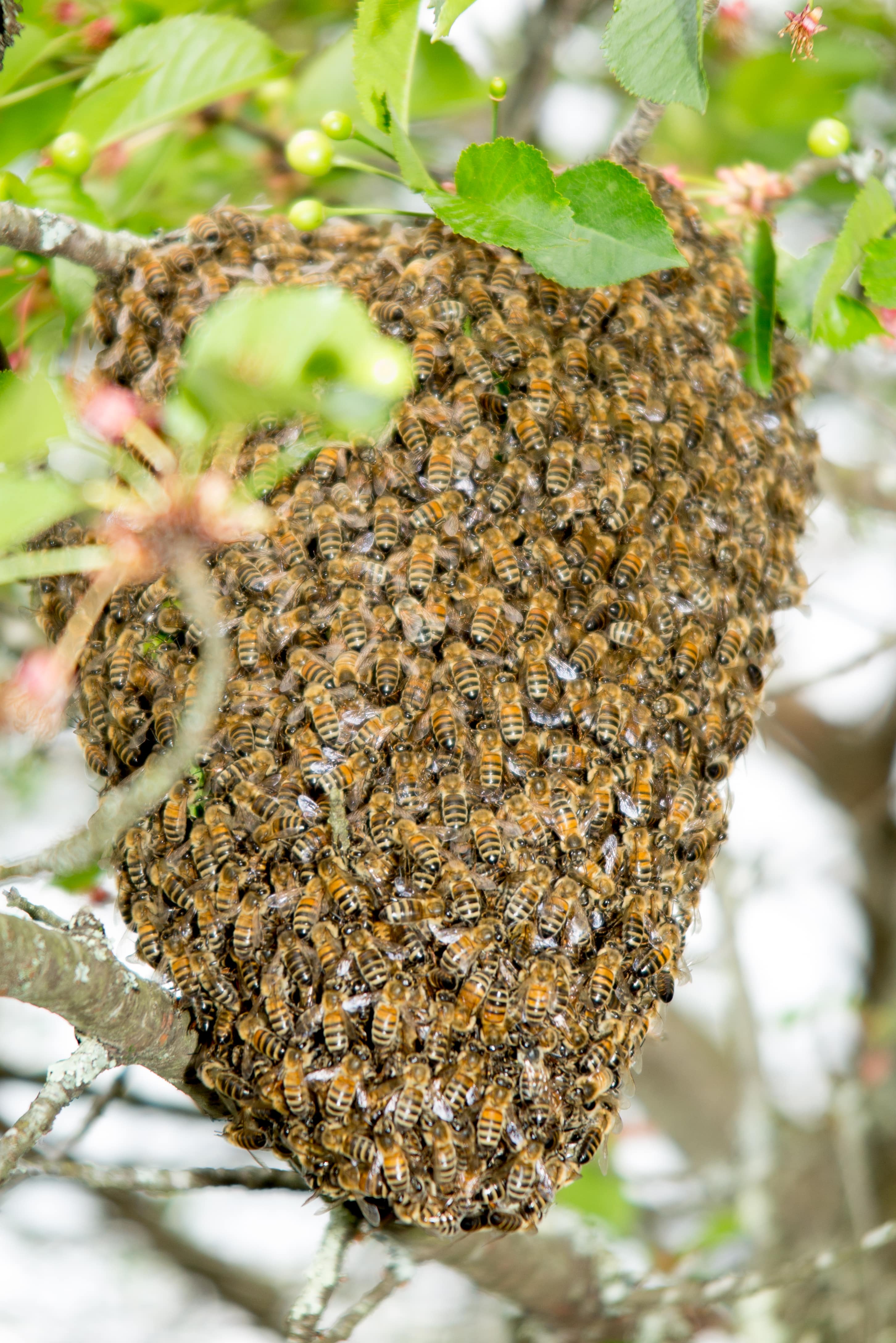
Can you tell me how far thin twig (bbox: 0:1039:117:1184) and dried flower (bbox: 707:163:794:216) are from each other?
1.53 metres

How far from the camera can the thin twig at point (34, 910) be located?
46.0 inches

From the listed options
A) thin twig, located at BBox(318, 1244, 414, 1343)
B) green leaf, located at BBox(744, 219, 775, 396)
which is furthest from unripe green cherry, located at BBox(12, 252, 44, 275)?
thin twig, located at BBox(318, 1244, 414, 1343)

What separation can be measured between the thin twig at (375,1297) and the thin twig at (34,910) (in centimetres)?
62

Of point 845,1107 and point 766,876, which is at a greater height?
point 766,876

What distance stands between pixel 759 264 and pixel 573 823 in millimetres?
883

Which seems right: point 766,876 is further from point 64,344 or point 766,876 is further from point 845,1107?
point 64,344

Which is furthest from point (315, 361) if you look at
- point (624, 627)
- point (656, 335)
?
point (656, 335)

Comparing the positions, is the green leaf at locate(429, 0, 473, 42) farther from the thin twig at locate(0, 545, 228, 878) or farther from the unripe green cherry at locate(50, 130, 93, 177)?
the thin twig at locate(0, 545, 228, 878)

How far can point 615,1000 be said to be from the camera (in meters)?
1.26

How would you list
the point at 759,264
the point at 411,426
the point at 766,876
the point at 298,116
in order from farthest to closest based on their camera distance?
1. the point at 766,876
2. the point at 298,116
3. the point at 759,264
4. the point at 411,426

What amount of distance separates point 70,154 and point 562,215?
72 centimetres

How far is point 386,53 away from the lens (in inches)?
53.6

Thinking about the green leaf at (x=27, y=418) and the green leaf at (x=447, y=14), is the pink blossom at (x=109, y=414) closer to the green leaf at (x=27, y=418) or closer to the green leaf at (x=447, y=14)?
the green leaf at (x=27, y=418)

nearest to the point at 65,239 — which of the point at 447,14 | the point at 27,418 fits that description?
the point at 27,418
